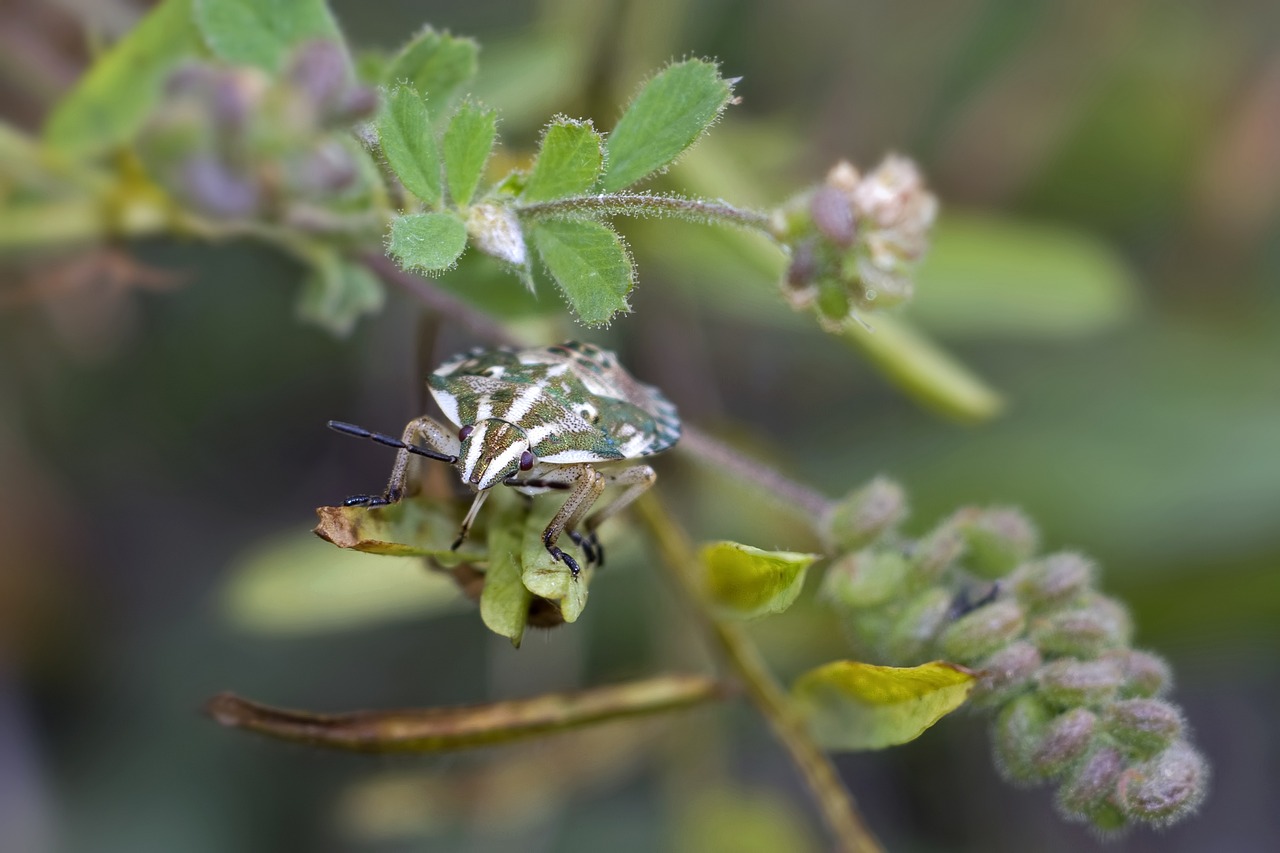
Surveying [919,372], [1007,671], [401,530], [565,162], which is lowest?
[401,530]

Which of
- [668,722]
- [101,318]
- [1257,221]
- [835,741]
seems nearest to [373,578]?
[668,722]

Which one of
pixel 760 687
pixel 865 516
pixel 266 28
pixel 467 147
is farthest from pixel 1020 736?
pixel 266 28

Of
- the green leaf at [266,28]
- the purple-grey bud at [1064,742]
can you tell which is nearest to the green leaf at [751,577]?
the purple-grey bud at [1064,742]

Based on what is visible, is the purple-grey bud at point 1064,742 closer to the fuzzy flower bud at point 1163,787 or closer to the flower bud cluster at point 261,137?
the fuzzy flower bud at point 1163,787

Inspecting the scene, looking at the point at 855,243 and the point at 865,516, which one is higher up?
the point at 855,243

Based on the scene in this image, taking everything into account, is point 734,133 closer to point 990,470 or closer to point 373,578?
point 990,470

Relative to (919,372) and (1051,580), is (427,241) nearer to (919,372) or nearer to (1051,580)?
(1051,580)
